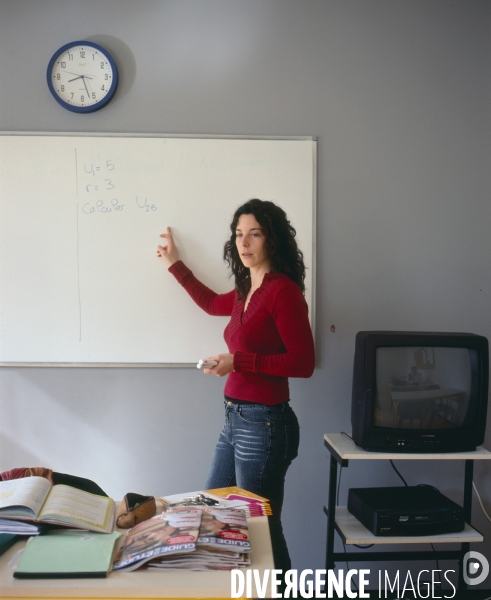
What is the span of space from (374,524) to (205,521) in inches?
43.4

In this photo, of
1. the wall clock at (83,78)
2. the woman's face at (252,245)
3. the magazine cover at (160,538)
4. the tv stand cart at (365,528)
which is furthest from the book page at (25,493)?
the wall clock at (83,78)

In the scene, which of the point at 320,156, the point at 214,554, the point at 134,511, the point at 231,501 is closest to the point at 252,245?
the point at 320,156

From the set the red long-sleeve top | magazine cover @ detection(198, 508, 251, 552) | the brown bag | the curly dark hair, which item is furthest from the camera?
the curly dark hair

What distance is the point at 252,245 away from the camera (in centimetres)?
198

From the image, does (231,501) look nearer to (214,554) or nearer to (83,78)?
(214,554)

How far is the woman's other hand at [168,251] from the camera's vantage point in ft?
7.73

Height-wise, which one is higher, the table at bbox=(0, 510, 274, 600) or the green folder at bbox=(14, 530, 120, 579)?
the green folder at bbox=(14, 530, 120, 579)

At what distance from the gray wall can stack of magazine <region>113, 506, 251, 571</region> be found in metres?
1.26

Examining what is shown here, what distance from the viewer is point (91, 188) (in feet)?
7.78

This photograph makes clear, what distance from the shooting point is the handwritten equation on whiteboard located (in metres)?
2.37

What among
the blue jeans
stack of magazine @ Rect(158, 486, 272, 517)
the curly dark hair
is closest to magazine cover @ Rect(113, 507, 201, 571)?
stack of magazine @ Rect(158, 486, 272, 517)

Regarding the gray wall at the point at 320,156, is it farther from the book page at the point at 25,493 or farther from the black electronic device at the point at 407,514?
the book page at the point at 25,493

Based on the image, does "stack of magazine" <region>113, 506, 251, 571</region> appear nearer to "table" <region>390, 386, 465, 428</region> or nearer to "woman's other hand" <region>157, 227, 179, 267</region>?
"table" <region>390, 386, 465, 428</region>

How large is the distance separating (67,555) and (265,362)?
92cm
